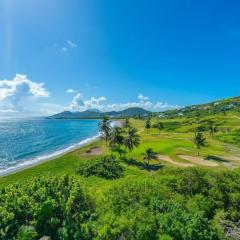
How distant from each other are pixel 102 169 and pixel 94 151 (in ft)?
136

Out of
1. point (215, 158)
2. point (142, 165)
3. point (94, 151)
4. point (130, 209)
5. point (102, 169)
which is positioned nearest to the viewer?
point (130, 209)

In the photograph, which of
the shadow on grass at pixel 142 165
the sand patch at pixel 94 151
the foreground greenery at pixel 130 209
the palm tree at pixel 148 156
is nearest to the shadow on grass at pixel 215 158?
the palm tree at pixel 148 156

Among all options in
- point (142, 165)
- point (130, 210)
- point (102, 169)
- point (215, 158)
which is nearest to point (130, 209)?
point (130, 210)

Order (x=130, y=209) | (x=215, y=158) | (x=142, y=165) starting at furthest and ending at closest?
1. (x=215, y=158)
2. (x=142, y=165)
3. (x=130, y=209)

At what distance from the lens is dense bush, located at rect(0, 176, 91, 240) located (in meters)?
23.6

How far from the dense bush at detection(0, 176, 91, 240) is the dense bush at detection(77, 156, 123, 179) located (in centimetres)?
4358

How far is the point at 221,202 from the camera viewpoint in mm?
30172

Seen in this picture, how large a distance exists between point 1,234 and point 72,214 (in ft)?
20.8

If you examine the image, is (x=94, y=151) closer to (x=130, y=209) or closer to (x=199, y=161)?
(x=199, y=161)

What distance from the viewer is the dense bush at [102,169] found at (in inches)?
2921

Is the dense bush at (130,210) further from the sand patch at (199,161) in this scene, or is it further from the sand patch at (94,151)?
the sand patch at (94,151)

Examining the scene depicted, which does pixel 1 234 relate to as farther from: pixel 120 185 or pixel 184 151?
pixel 184 151

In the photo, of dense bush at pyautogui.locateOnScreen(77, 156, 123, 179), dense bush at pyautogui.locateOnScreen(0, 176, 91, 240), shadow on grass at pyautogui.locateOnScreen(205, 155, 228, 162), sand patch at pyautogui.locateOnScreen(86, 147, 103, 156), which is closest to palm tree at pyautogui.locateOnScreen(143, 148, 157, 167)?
dense bush at pyautogui.locateOnScreen(77, 156, 123, 179)

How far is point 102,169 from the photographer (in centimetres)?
7625
